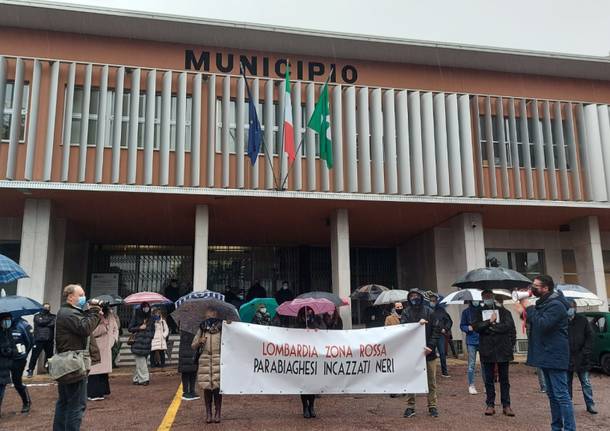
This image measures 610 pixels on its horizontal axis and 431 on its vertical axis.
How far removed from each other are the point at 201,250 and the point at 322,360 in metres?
7.36

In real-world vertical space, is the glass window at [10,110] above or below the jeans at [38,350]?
above

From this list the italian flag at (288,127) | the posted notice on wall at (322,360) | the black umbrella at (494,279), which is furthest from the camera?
the italian flag at (288,127)

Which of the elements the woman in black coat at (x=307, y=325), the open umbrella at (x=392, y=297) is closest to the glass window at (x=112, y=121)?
the open umbrella at (x=392, y=297)

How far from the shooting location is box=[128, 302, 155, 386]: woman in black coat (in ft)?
34.8

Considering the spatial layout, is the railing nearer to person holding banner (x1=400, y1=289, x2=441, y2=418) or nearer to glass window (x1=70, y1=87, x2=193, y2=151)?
glass window (x1=70, y1=87, x2=193, y2=151)

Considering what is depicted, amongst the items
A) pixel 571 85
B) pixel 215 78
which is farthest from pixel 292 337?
pixel 571 85

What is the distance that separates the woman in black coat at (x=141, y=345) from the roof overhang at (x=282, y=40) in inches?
328

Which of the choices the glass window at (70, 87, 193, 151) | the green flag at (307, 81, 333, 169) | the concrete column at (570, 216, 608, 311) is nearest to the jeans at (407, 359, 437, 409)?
the green flag at (307, 81, 333, 169)

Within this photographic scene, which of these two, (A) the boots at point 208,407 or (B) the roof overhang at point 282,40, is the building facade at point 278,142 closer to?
(B) the roof overhang at point 282,40

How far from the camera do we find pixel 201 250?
1380 centimetres

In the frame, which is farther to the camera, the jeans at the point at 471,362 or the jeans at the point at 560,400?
the jeans at the point at 471,362

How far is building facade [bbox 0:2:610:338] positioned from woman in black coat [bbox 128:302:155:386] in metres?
2.50

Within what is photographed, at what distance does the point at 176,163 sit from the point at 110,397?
6200 millimetres

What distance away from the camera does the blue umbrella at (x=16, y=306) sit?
7273 mm
